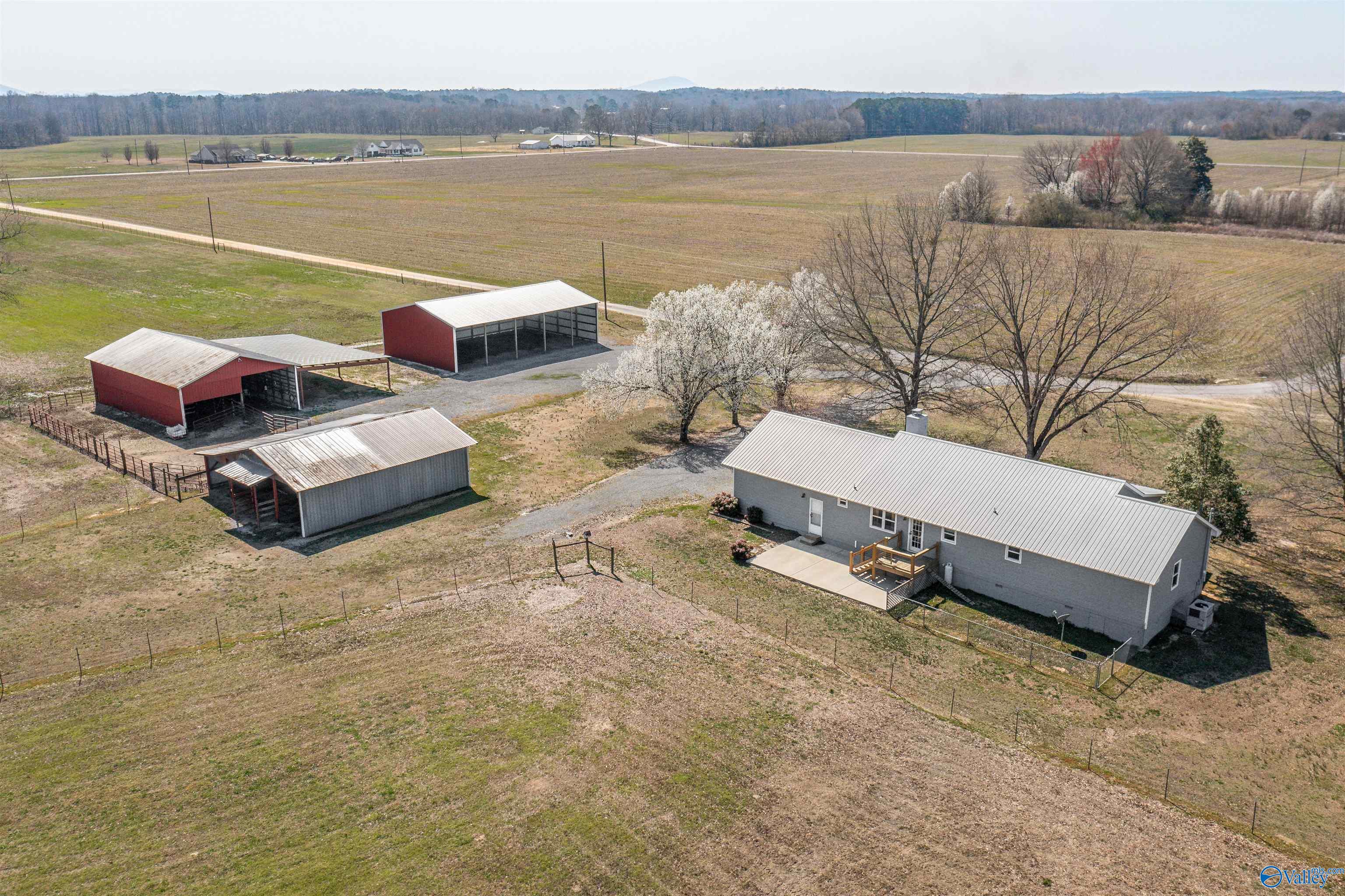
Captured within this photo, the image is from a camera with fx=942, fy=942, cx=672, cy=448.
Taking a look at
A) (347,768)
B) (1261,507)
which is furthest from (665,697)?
(1261,507)

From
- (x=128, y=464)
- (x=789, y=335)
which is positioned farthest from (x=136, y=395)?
(x=789, y=335)

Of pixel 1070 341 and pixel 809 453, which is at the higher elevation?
pixel 1070 341

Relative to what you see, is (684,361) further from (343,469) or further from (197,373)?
(197,373)

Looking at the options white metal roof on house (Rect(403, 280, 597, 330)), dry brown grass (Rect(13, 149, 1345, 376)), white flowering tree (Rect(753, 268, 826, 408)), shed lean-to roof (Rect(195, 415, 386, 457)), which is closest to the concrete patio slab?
white flowering tree (Rect(753, 268, 826, 408))

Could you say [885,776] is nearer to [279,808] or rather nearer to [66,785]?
[279,808]

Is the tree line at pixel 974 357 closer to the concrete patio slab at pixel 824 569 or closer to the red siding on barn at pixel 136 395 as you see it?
the concrete patio slab at pixel 824 569

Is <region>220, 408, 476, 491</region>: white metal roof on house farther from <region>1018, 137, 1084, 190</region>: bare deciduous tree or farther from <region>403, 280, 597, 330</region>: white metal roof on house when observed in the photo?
<region>1018, 137, 1084, 190</region>: bare deciduous tree

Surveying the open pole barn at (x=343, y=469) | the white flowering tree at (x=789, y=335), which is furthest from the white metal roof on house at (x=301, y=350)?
the white flowering tree at (x=789, y=335)
